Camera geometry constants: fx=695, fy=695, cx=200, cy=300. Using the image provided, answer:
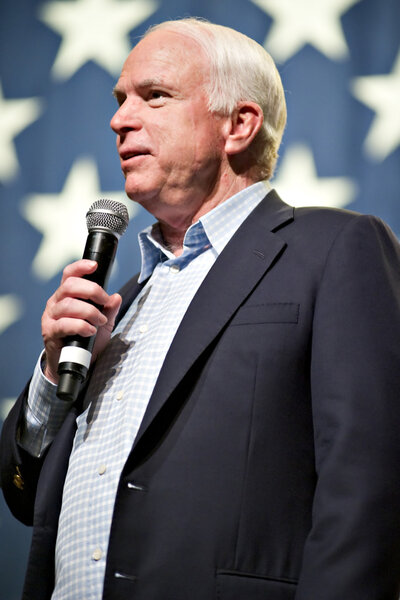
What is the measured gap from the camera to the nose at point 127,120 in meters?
1.51

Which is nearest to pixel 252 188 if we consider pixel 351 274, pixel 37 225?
pixel 351 274

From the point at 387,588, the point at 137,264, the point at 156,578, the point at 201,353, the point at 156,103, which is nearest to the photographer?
the point at 387,588

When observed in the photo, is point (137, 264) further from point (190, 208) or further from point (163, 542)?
point (163, 542)

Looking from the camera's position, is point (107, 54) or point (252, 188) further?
point (107, 54)

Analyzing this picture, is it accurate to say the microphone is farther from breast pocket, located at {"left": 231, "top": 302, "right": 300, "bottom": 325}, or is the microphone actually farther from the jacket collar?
breast pocket, located at {"left": 231, "top": 302, "right": 300, "bottom": 325}

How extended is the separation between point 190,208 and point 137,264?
0.64 m

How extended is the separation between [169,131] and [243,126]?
0.20 meters

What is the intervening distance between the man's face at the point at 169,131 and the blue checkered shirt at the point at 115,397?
0.34 feet

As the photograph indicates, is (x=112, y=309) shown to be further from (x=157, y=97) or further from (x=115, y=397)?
(x=157, y=97)

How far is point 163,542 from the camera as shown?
1085 mm

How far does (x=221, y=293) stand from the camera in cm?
123

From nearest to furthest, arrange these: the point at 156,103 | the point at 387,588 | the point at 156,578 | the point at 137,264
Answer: the point at 387,588 → the point at 156,578 → the point at 156,103 → the point at 137,264

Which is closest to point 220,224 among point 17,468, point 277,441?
point 277,441

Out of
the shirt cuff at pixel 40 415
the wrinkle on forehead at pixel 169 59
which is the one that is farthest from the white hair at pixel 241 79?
the shirt cuff at pixel 40 415
